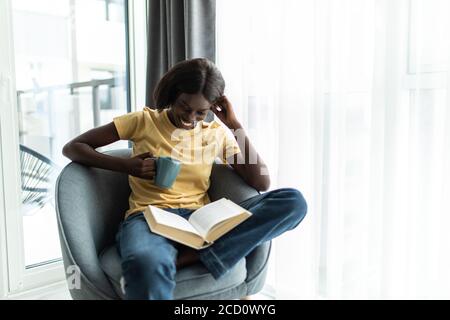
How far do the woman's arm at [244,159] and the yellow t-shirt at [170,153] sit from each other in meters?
0.10

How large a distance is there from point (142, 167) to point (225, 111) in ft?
1.46

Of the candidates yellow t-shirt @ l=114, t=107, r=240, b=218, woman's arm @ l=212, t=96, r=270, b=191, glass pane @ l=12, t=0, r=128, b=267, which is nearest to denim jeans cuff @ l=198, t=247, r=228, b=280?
yellow t-shirt @ l=114, t=107, r=240, b=218

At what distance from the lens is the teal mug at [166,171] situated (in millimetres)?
1343

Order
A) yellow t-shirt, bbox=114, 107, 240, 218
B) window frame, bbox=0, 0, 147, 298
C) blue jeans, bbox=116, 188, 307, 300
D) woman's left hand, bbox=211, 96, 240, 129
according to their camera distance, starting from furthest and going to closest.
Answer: window frame, bbox=0, 0, 147, 298, woman's left hand, bbox=211, 96, 240, 129, yellow t-shirt, bbox=114, 107, 240, 218, blue jeans, bbox=116, 188, 307, 300

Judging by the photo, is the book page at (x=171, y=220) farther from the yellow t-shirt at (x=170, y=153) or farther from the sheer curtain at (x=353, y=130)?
the sheer curtain at (x=353, y=130)

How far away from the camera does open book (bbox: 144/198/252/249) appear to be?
117cm

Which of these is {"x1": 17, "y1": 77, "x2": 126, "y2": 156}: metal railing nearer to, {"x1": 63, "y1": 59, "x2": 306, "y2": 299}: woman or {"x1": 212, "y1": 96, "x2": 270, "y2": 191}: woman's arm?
{"x1": 63, "y1": 59, "x2": 306, "y2": 299}: woman

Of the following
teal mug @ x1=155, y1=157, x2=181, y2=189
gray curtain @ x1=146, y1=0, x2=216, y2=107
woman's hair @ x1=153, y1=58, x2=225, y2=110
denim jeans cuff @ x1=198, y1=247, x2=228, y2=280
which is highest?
gray curtain @ x1=146, y1=0, x2=216, y2=107

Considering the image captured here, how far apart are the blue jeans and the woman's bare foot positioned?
22 mm

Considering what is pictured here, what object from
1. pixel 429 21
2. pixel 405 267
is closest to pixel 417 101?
pixel 429 21

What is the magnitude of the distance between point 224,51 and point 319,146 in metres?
0.70

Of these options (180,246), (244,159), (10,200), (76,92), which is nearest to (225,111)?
(244,159)

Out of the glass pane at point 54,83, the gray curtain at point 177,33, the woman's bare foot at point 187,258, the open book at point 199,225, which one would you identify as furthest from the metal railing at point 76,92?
the woman's bare foot at point 187,258

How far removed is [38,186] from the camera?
2049 millimetres
